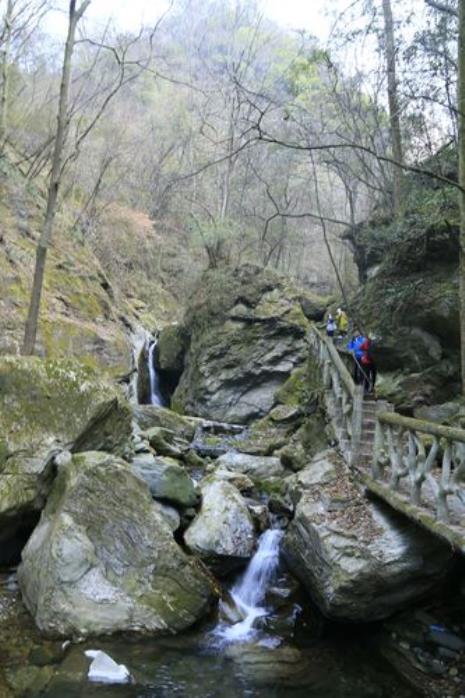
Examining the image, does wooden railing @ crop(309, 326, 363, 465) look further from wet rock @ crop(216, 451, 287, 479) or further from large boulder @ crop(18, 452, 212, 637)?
large boulder @ crop(18, 452, 212, 637)

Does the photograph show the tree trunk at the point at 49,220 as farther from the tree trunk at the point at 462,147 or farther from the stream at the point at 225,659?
the tree trunk at the point at 462,147

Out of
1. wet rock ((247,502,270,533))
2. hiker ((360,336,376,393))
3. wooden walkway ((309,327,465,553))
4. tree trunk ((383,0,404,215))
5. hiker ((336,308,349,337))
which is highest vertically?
tree trunk ((383,0,404,215))

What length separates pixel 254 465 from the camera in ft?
38.2

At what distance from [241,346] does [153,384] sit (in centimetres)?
424

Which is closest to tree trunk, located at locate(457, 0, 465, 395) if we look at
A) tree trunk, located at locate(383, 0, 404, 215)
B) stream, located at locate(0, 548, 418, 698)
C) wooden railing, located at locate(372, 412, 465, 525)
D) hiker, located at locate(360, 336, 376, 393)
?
wooden railing, located at locate(372, 412, 465, 525)

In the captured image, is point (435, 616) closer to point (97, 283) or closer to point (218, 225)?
point (97, 283)

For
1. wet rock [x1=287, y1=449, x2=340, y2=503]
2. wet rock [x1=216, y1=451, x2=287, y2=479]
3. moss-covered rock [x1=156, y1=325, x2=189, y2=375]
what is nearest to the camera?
wet rock [x1=287, y1=449, x2=340, y2=503]

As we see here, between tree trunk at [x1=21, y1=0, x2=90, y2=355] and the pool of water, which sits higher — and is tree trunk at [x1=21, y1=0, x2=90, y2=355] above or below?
above

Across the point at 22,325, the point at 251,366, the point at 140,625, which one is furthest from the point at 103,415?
the point at 251,366

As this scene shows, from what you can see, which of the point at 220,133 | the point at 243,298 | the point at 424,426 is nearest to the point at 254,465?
the point at 424,426

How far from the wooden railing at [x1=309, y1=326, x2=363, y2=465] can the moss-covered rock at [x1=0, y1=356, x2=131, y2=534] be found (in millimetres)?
3779

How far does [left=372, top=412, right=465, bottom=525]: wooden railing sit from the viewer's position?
5.18 m

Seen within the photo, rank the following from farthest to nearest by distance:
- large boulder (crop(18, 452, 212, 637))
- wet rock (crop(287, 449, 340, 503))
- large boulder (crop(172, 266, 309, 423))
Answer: large boulder (crop(172, 266, 309, 423)), wet rock (crop(287, 449, 340, 503)), large boulder (crop(18, 452, 212, 637))

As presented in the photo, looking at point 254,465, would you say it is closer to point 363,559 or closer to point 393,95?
point 363,559
